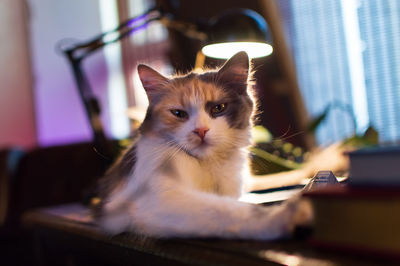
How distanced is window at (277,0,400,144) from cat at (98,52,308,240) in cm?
140

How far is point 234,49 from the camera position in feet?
2.96

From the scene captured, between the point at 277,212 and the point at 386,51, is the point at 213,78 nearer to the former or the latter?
the point at 277,212

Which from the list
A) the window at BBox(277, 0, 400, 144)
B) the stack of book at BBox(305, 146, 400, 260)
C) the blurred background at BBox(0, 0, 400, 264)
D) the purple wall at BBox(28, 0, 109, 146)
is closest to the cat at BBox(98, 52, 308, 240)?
the stack of book at BBox(305, 146, 400, 260)

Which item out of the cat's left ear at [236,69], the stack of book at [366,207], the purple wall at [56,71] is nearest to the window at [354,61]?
the cat's left ear at [236,69]

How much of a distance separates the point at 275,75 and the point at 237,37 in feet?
5.60

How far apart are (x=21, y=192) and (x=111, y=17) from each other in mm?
1969

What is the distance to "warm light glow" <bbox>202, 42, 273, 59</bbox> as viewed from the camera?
2.77ft

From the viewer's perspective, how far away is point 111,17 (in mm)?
3613

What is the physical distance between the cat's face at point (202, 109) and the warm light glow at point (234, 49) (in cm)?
20

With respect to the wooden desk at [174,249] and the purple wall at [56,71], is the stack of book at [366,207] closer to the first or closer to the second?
the wooden desk at [174,249]

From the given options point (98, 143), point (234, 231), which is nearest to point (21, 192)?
point (98, 143)

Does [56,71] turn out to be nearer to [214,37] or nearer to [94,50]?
[94,50]

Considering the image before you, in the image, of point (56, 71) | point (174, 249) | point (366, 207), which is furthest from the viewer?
point (56, 71)

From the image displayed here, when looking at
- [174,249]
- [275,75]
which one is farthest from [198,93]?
[275,75]
